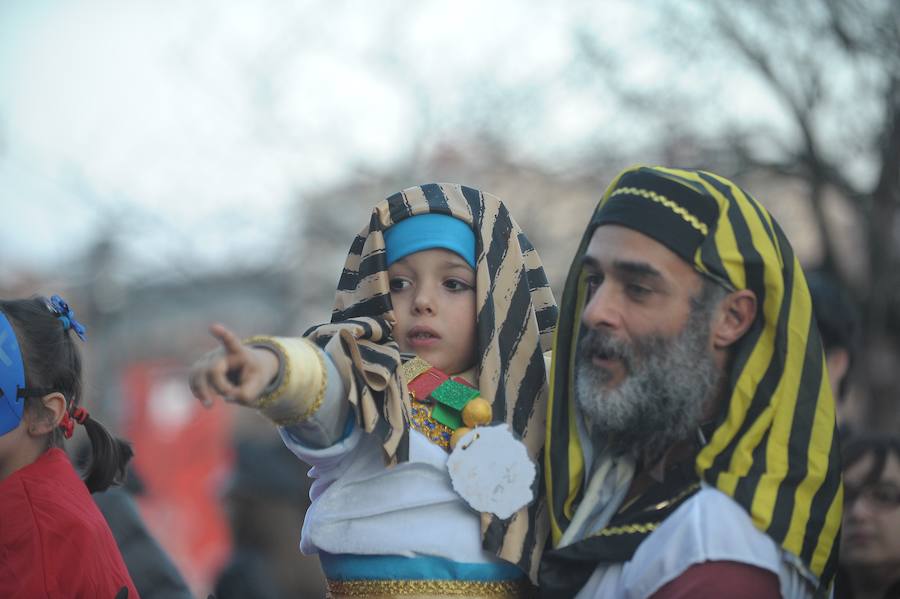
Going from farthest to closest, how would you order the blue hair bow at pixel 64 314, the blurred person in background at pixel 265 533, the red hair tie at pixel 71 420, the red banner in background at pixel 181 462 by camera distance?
1. the red banner in background at pixel 181 462
2. the blurred person in background at pixel 265 533
3. the blue hair bow at pixel 64 314
4. the red hair tie at pixel 71 420

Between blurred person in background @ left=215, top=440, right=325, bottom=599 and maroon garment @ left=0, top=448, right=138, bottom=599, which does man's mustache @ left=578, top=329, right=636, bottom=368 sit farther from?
blurred person in background @ left=215, top=440, right=325, bottom=599

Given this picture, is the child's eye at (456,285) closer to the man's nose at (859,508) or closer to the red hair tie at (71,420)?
the red hair tie at (71,420)

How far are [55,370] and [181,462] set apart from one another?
1132 centimetres

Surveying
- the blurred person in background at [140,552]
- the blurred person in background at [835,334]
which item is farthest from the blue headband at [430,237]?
the blurred person in background at [835,334]

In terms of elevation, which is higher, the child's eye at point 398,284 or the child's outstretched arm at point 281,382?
the child's eye at point 398,284

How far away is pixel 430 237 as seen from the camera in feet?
10.9

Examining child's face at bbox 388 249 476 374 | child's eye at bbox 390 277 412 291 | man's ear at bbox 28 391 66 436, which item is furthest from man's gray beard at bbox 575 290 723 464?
man's ear at bbox 28 391 66 436

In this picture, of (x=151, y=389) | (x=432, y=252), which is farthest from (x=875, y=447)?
(x=151, y=389)

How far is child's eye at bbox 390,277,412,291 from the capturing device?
3.35 m

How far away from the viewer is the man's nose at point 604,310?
115 inches

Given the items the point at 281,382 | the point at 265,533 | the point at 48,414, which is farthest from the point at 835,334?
the point at 48,414

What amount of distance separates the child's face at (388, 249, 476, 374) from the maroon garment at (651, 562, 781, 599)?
958mm

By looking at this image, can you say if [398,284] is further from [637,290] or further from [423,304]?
Answer: [637,290]

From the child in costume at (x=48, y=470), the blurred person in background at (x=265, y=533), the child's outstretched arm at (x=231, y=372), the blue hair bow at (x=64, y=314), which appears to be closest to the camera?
the child's outstretched arm at (x=231, y=372)
